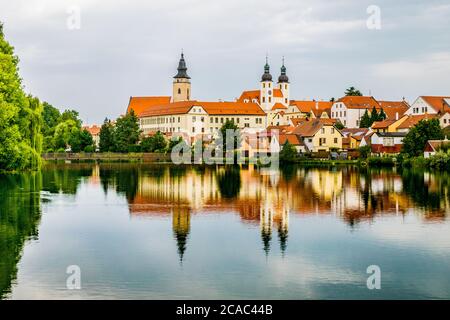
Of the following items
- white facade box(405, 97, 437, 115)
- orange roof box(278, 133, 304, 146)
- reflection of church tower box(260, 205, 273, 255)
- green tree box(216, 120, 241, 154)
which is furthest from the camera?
white facade box(405, 97, 437, 115)

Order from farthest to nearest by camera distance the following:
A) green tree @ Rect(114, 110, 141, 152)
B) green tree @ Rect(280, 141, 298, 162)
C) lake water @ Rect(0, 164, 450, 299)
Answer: green tree @ Rect(114, 110, 141, 152), green tree @ Rect(280, 141, 298, 162), lake water @ Rect(0, 164, 450, 299)

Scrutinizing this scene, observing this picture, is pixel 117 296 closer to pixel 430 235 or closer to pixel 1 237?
pixel 1 237

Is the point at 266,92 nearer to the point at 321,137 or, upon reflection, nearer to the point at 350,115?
the point at 350,115

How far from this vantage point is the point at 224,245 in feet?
55.7

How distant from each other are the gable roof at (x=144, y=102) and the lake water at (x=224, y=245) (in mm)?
111626

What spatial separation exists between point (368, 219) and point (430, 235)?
369cm

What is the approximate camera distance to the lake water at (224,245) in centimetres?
1264

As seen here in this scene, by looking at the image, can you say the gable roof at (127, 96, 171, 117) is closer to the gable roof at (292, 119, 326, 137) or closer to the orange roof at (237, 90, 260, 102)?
the orange roof at (237, 90, 260, 102)

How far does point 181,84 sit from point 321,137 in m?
50.6

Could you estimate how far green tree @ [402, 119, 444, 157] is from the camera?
207 feet

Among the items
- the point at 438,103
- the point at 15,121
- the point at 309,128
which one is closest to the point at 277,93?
the point at 309,128

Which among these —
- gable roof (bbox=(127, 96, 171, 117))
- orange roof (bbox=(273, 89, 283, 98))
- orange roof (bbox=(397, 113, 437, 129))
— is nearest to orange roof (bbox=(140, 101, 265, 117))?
orange roof (bbox=(273, 89, 283, 98))

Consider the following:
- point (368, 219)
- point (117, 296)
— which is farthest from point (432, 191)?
point (117, 296)

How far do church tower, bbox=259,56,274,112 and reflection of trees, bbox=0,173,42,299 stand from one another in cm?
10375
